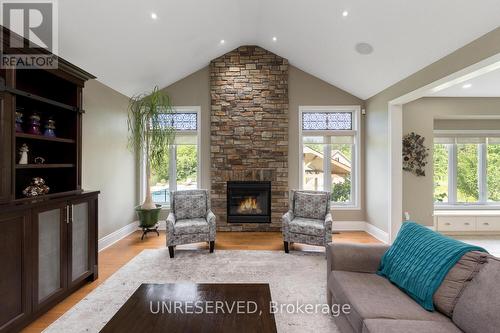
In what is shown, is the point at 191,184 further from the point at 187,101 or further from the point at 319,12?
the point at 319,12

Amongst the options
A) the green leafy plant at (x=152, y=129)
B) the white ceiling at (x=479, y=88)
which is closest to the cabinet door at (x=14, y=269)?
the green leafy plant at (x=152, y=129)

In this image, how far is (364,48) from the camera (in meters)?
3.83

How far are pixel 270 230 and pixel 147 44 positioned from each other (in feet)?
13.0

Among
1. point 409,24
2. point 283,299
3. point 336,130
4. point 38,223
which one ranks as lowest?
point 283,299

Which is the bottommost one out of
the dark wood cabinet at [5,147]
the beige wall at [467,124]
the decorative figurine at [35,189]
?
the decorative figurine at [35,189]

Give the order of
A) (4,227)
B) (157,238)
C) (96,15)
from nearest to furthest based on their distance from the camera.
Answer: (4,227) < (96,15) < (157,238)

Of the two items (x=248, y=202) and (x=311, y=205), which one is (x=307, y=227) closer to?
(x=311, y=205)

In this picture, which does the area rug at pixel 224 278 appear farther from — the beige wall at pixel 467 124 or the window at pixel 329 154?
the beige wall at pixel 467 124

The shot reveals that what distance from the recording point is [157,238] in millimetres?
4934

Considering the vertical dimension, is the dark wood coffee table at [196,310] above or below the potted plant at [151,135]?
below

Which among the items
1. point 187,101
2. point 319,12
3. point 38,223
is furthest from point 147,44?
point 38,223

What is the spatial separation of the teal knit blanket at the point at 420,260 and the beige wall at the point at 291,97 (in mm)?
3459

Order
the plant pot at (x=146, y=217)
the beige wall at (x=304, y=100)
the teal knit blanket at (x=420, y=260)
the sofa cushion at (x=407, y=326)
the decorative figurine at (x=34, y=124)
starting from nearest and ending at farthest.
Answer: the sofa cushion at (x=407, y=326) → the teal knit blanket at (x=420, y=260) → the decorative figurine at (x=34, y=124) → the plant pot at (x=146, y=217) → the beige wall at (x=304, y=100)

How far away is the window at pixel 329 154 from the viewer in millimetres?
5684
